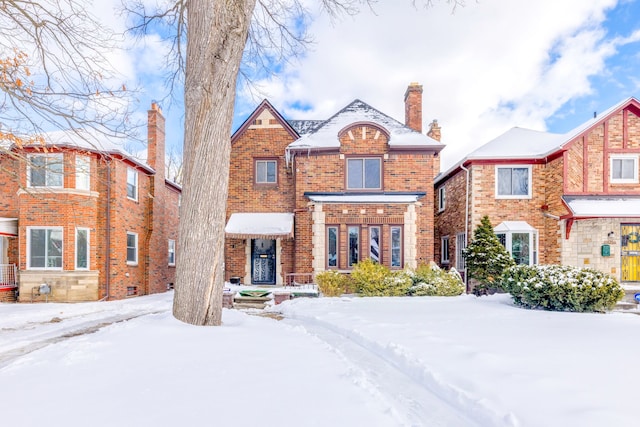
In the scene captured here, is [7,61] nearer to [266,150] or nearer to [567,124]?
[266,150]

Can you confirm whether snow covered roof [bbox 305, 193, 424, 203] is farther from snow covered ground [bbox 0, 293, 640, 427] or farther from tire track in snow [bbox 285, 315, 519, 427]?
tire track in snow [bbox 285, 315, 519, 427]

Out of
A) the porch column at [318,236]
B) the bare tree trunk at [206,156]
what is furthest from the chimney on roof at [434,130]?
the bare tree trunk at [206,156]

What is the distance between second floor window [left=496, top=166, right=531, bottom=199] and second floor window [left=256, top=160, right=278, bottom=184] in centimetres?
986

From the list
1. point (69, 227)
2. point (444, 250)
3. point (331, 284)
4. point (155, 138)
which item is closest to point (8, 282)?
point (69, 227)

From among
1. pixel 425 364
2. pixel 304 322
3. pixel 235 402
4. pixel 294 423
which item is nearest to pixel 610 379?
pixel 425 364

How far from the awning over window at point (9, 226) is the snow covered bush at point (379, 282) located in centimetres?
1342

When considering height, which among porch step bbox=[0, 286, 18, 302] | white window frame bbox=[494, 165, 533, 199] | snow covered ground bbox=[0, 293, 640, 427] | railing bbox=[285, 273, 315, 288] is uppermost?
white window frame bbox=[494, 165, 533, 199]

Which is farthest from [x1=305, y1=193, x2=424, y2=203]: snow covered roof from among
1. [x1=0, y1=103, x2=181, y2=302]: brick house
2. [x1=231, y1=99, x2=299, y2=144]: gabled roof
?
[x1=0, y1=103, x2=181, y2=302]: brick house

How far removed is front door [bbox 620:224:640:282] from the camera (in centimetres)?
1441

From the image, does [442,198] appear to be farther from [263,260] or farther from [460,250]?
[263,260]

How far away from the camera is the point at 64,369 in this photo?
3873 millimetres

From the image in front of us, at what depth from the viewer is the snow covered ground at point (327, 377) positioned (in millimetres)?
3139

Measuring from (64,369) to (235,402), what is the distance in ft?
6.73

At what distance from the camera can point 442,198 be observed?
65.0 feet
